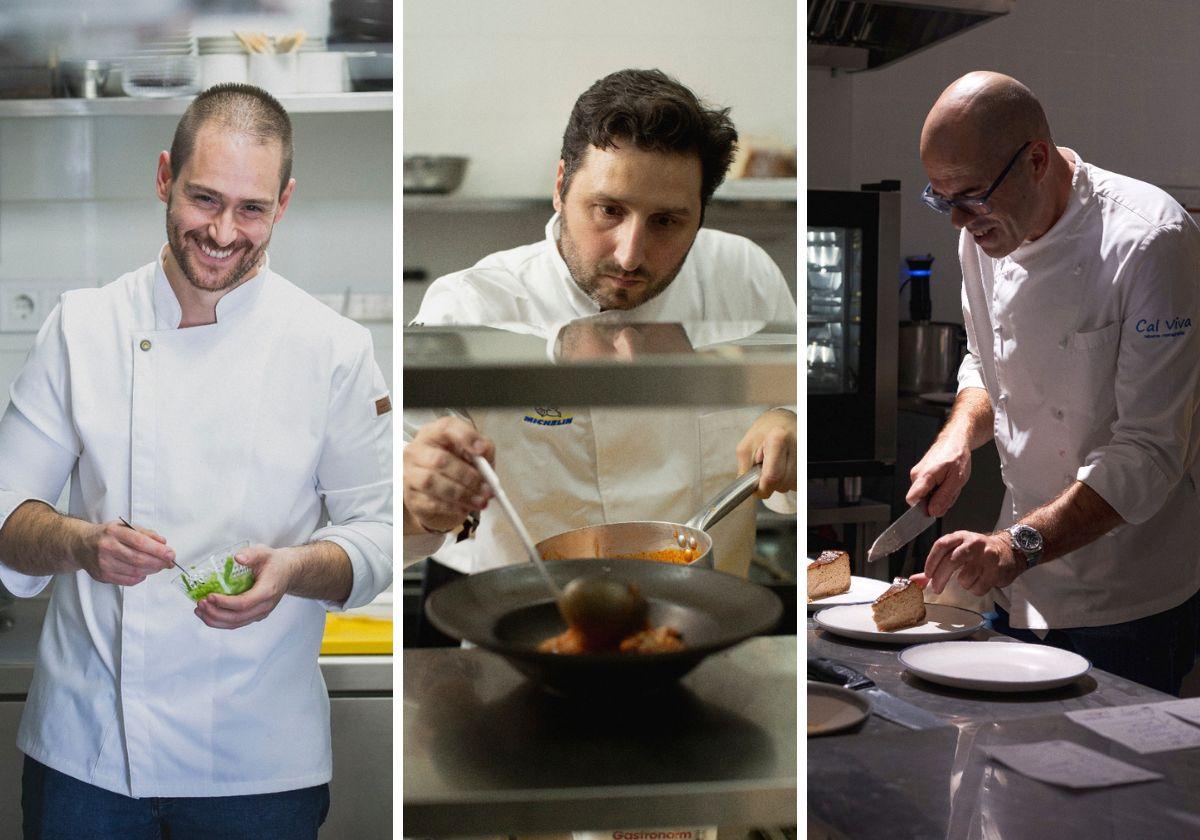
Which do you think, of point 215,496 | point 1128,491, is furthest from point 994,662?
point 215,496

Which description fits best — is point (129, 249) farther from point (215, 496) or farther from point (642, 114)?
point (642, 114)

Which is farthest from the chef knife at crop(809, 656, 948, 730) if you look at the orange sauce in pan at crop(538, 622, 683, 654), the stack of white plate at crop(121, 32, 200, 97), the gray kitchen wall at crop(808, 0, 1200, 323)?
the gray kitchen wall at crop(808, 0, 1200, 323)

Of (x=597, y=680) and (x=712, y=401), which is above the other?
(x=712, y=401)

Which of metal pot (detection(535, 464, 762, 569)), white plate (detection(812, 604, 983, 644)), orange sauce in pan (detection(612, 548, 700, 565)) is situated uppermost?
metal pot (detection(535, 464, 762, 569))

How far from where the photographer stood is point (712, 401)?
0.61 m

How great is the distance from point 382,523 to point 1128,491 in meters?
1.10

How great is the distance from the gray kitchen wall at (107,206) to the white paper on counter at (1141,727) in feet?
3.05

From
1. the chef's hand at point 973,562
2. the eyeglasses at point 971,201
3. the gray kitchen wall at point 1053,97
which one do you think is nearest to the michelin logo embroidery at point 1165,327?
the eyeglasses at point 971,201

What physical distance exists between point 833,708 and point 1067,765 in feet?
0.72

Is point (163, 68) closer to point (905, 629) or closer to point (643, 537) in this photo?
point (643, 537)

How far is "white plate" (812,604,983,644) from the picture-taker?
4.26 feet

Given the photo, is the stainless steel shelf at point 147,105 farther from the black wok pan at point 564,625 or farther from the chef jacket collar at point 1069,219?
the chef jacket collar at point 1069,219

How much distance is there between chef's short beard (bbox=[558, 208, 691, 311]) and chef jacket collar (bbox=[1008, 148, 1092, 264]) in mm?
1224

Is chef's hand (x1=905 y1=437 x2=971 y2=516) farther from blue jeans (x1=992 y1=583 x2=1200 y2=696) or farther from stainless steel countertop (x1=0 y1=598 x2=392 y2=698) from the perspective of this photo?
stainless steel countertop (x1=0 y1=598 x2=392 y2=698)
